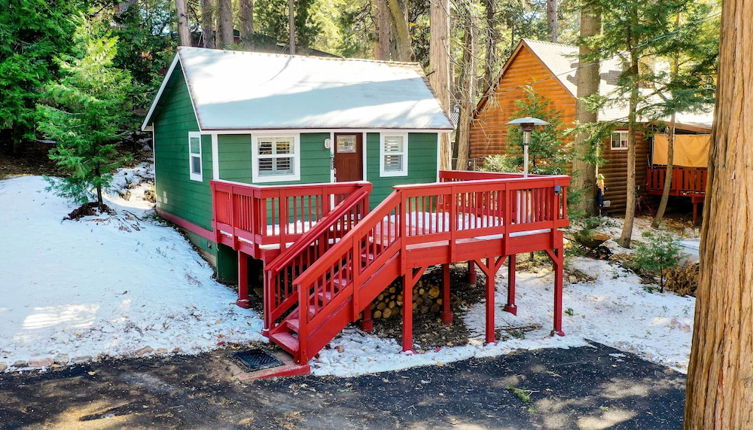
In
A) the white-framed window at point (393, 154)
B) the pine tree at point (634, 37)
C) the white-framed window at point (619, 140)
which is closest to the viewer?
the white-framed window at point (393, 154)

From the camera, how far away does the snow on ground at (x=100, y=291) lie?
888 centimetres

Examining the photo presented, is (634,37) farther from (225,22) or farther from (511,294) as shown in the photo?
(225,22)

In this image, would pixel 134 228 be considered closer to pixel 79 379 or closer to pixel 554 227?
pixel 79 379

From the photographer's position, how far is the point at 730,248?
4.16 metres

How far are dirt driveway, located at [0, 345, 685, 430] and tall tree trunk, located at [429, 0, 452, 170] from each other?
376 inches

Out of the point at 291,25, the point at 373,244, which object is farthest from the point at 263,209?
the point at 291,25

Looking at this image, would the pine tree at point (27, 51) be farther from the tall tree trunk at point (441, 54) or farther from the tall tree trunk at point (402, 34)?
the tall tree trunk at point (441, 54)

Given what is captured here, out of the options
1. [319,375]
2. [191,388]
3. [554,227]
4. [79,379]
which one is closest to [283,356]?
[319,375]

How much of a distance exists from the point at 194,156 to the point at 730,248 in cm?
1112

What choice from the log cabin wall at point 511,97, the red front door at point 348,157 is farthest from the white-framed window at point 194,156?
the log cabin wall at point 511,97

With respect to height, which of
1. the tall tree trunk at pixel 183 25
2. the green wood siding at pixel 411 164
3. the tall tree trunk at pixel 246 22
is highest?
the tall tree trunk at pixel 246 22

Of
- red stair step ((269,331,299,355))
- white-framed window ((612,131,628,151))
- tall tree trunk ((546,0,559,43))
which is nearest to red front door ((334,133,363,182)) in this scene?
red stair step ((269,331,299,355))

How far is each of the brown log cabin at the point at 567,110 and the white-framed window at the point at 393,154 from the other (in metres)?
7.62

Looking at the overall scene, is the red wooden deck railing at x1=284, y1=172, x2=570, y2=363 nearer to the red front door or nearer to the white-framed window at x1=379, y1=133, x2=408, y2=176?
the red front door
